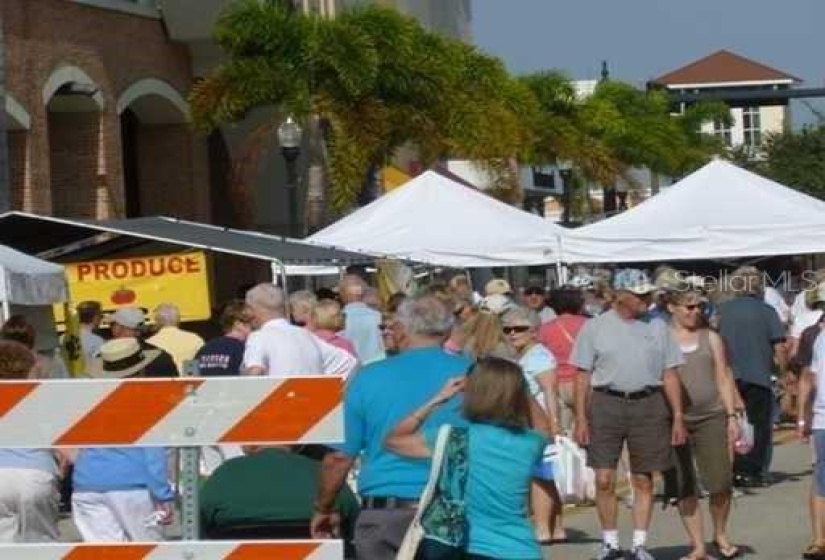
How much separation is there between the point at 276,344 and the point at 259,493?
4707 mm

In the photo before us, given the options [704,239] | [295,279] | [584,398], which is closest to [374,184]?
[295,279]

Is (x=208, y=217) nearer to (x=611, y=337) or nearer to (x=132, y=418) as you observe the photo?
(x=611, y=337)

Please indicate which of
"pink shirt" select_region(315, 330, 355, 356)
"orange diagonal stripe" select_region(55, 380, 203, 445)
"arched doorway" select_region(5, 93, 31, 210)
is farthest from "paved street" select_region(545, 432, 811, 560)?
"arched doorway" select_region(5, 93, 31, 210)

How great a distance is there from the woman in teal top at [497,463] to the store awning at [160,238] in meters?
11.8

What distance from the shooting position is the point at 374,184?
3681 cm

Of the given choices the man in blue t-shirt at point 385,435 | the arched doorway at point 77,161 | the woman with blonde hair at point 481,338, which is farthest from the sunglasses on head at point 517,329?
the arched doorway at point 77,161

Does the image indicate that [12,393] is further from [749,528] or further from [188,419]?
[749,528]

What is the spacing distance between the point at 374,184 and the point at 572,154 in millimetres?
15877

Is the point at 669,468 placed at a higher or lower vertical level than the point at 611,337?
lower

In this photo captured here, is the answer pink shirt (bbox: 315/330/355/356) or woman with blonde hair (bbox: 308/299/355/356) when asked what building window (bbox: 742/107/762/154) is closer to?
woman with blonde hair (bbox: 308/299/355/356)

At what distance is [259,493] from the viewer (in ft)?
27.8

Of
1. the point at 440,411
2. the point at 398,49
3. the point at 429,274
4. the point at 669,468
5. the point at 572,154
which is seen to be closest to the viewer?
the point at 440,411

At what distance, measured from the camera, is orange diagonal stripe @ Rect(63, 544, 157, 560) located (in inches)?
311

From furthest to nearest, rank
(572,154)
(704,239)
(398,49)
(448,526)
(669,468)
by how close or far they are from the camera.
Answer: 1. (572,154)
2. (398,49)
3. (704,239)
4. (669,468)
5. (448,526)
